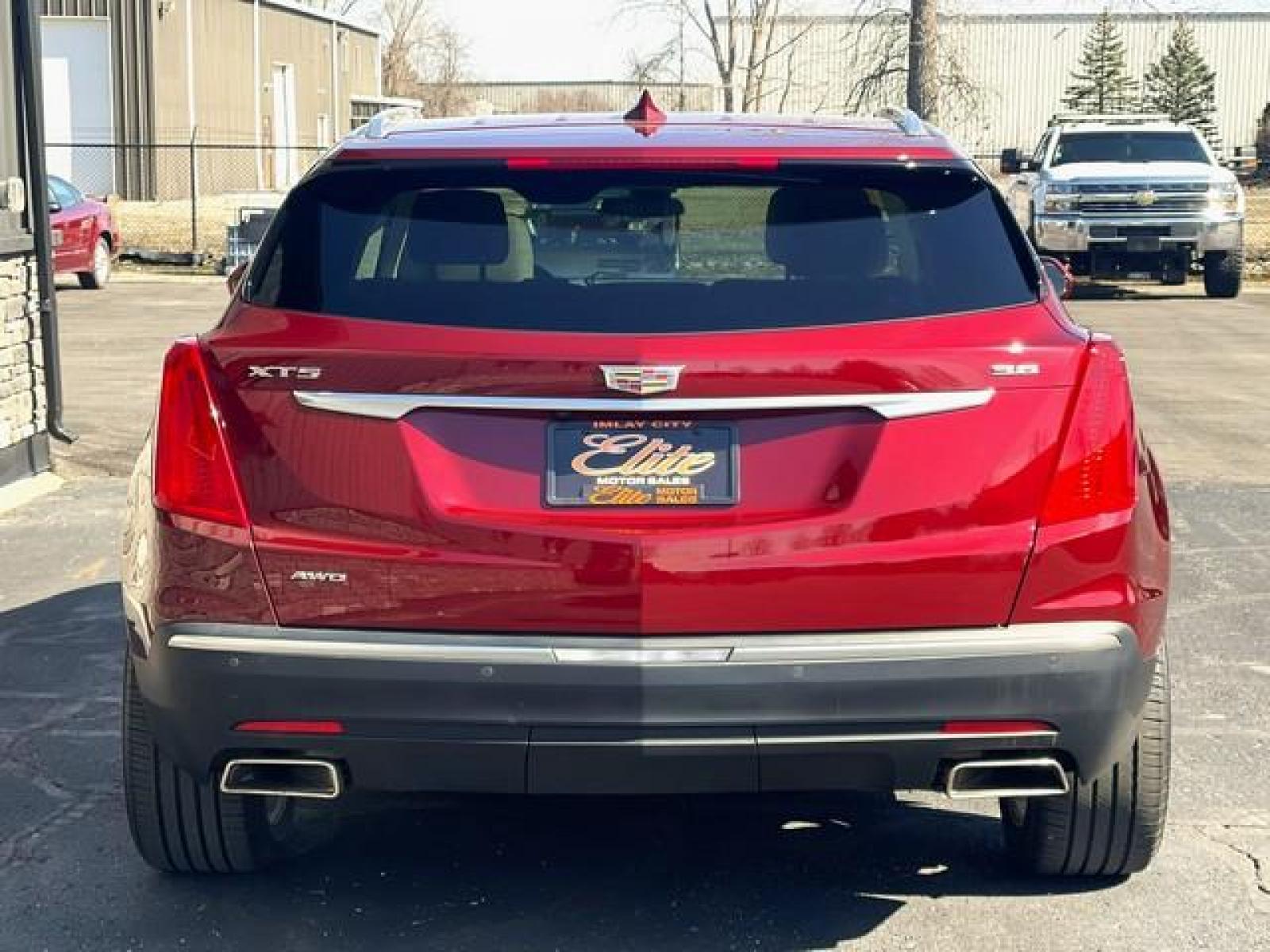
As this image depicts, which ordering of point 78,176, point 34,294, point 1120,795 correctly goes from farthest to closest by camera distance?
point 78,176, point 34,294, point 1120,795

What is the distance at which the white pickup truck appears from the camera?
21.0m

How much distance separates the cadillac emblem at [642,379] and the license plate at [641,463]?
6 cm

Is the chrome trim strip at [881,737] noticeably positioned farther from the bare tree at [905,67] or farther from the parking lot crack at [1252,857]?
the bare tree at [905,67]

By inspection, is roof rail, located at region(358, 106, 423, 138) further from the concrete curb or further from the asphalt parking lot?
the concrete curb

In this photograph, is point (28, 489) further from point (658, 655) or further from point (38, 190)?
point (658, 655)

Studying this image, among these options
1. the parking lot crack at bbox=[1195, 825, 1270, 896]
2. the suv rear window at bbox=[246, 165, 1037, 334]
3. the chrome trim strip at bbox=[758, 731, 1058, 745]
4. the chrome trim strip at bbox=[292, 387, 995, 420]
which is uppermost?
the suv rear window at bbox=[246, 165, 1037, 334]

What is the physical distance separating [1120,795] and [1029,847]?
0.26 metres

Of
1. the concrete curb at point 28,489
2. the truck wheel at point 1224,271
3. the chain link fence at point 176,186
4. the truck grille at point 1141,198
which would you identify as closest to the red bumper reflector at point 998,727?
the concrete curb at point 28,489

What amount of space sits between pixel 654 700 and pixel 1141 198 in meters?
18.7

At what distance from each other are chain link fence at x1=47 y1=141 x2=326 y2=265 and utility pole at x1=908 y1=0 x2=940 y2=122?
9898 mm

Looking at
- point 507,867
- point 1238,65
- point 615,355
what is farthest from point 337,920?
point 1238,65

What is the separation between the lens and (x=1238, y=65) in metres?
77.9

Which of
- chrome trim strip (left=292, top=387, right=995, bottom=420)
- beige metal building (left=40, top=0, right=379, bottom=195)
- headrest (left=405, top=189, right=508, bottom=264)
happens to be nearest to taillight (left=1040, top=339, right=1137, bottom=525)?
chrome trim strip (left=292, top=387, right=995, bottom=420)

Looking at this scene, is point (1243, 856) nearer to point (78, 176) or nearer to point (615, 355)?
point (615, 355)
